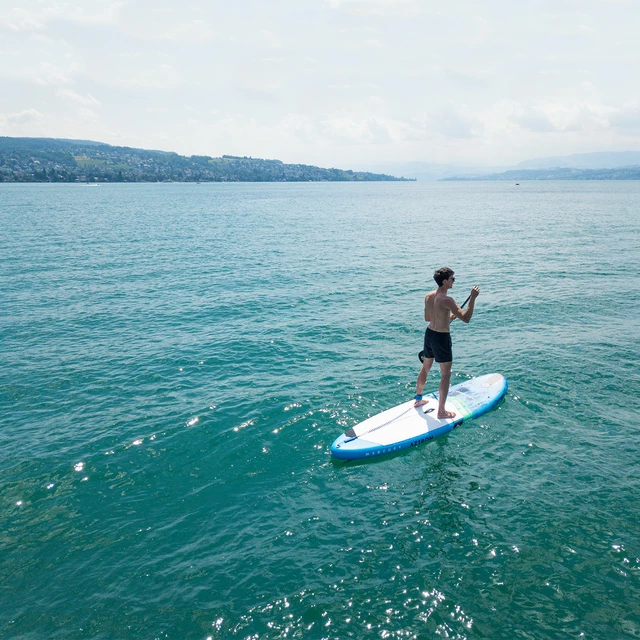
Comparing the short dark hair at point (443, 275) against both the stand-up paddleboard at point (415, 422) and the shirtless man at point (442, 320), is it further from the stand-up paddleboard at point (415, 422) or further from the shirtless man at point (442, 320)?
the stand-up paddleboard at point (415, 422)

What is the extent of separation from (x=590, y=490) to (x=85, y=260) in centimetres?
4326

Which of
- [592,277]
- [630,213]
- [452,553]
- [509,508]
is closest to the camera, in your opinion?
[452,553]

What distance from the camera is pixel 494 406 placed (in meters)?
16.7

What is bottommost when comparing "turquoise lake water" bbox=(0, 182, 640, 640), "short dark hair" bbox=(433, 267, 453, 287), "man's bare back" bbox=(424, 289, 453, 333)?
"turquoise lake water" bbox=(0, 182, 640, 640)

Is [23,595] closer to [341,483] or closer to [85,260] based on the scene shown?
[341,483]

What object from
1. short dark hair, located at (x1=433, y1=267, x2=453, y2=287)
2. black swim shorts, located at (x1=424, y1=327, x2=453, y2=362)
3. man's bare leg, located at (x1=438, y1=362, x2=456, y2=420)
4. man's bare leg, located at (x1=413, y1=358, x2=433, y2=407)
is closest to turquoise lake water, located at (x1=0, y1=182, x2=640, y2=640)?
man's bare leg, located at (x1=438, y1=362, x2=456, y2=420)

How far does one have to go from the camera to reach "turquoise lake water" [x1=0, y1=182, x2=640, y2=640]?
368 inches

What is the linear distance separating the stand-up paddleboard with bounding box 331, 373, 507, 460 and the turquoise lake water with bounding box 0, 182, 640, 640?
1.37 ft

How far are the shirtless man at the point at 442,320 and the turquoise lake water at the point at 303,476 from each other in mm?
2059

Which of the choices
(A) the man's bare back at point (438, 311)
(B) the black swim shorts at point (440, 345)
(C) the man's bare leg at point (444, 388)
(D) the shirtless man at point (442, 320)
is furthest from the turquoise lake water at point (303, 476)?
(A) the man's bare back at point (438, 311)

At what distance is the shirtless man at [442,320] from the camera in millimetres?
13967

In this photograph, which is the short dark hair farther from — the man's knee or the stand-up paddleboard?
the stand-up paddleboard

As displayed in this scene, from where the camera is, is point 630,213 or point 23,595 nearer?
point 23,595

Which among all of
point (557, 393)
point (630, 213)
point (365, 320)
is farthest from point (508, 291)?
point (630, 213)
